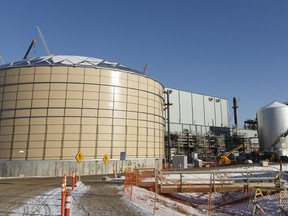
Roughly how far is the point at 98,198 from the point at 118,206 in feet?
7.67

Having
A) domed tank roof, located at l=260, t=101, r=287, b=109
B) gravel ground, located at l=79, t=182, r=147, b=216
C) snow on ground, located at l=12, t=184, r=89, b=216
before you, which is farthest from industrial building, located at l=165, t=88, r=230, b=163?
snow on ground, located at l=12, t=184, r=89, b=216

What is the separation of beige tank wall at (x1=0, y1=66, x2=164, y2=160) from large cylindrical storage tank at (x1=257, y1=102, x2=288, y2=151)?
136ft

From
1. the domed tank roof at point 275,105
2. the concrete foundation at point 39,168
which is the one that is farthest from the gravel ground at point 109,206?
the domed tank roof at point 275,105

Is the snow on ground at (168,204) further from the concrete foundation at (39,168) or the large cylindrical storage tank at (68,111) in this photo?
the large cylindrical storage tank at (68,111)

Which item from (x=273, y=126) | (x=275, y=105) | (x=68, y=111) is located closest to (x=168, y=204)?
(x=68, y=111)

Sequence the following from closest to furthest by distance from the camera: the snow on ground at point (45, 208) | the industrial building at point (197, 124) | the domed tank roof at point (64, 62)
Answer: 1. the snow on ground at point (45, 208)
2. the domed tank roof at point (64, 62)
3. the industrial building at point (197, 124)

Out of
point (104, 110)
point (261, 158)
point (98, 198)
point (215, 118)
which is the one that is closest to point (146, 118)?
point (104, 110)

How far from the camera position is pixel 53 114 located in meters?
36.2

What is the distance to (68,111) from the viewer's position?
3662cm

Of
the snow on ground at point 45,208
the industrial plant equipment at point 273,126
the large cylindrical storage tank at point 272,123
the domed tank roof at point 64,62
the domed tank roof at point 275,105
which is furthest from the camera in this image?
the domed tank roof at point 275,105

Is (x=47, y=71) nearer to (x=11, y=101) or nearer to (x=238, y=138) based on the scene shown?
(x=11, y=101)

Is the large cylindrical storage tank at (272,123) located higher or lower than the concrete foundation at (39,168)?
higher

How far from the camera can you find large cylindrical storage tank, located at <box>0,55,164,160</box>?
35625mm

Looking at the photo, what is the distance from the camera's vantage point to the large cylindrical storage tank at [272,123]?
218 ft
